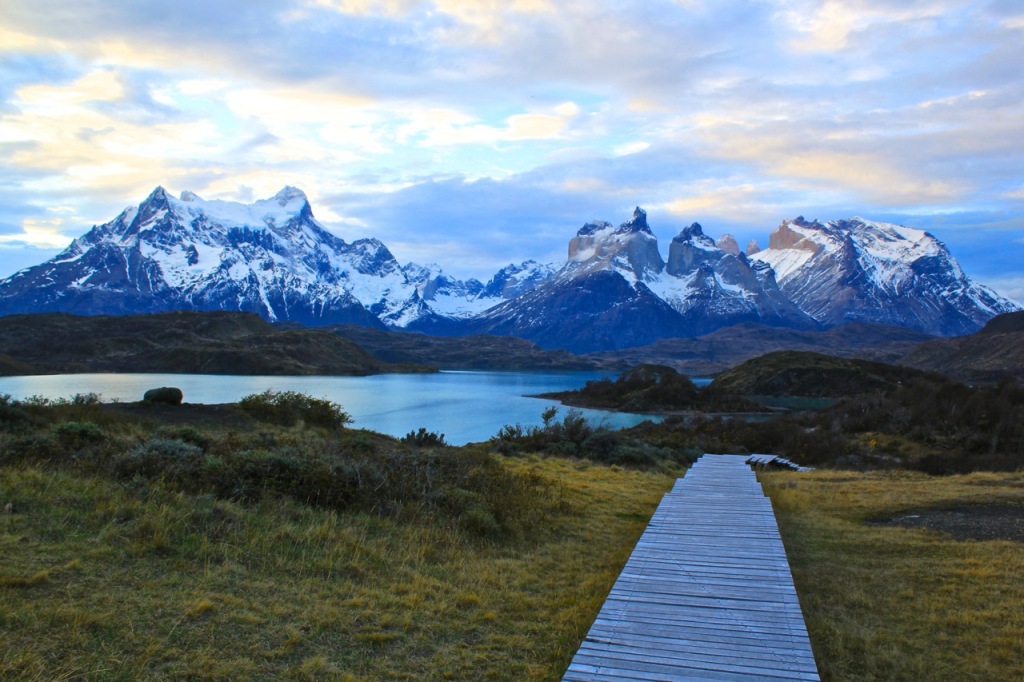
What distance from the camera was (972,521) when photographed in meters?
15.8

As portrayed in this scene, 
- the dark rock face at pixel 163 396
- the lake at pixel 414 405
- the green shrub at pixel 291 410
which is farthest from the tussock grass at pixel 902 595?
the lake at pixel 414 405

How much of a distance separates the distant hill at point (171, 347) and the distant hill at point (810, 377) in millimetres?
87549

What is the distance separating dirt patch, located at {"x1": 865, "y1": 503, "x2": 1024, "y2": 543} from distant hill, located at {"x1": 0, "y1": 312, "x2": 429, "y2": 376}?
5224 inches

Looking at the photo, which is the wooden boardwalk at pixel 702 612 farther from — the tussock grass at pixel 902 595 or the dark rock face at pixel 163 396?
the dark rock face at pixel 163 396

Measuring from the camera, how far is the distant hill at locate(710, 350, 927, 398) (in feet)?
373

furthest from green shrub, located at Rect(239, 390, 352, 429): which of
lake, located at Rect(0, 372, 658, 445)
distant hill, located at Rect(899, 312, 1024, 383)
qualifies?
distant hill, located at Rect(899, 312, 1024, 383)

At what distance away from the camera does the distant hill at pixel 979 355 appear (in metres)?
143

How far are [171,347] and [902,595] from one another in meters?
170

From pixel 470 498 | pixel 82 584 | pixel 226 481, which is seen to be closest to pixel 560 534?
pixel 470 498

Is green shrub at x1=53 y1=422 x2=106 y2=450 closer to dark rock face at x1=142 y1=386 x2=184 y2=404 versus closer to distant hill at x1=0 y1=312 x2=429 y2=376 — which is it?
dark rock face at x1=142 y1=386 x2=184 y2=404

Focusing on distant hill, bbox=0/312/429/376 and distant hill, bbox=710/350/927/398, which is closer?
distant hill, bbox=710/350/927/398

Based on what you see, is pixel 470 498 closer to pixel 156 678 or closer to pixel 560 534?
pixel 560 534

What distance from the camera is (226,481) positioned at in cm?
1257

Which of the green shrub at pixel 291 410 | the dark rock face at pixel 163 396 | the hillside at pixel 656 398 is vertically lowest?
the hillside at pixel 656 398
